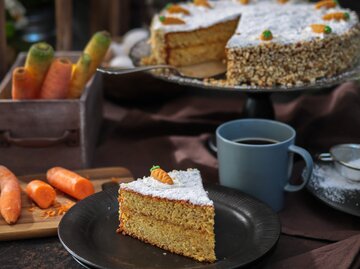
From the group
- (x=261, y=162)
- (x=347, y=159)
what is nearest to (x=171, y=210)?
(x=261, y=162)

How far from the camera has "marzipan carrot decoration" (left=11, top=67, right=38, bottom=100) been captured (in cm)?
174

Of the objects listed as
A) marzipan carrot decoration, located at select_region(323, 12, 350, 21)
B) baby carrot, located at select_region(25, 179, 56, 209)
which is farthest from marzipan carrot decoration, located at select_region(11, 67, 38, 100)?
marzipan carrot decoration, located at select_region(323, 12, 350, 21)

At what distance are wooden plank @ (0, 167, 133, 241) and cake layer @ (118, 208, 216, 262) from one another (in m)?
0.18

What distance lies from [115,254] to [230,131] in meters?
0.50

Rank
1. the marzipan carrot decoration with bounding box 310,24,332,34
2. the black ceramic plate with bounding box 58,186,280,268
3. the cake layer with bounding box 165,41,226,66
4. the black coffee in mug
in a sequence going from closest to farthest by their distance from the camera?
the black ceramic plate with bounding box 58,186,280,268
the black coffee in mug
the marzipan carrot decoration with bounding box 310,24,332,34
the cake layer with bounding box 165,41,226,66

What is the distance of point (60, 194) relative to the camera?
1.63 meters

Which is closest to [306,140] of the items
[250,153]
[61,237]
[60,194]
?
[250,153]

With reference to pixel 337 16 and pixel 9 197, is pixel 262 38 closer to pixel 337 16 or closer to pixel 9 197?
pixel 337 16

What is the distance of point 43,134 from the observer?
5.86 ft

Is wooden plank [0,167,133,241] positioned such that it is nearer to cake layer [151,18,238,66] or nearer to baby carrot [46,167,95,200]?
baby carrot [46,167,95,200]

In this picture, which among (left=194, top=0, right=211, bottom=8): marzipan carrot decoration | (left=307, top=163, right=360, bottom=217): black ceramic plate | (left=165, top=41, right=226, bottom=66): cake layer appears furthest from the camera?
(left=194, top=0, right=211, bottom=8): marzipan carrot decoration

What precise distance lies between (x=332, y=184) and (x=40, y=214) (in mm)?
722

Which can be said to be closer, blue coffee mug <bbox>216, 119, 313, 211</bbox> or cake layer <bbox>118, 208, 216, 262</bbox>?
cake layer <bbox>118, 208, 216, 262</bbox>

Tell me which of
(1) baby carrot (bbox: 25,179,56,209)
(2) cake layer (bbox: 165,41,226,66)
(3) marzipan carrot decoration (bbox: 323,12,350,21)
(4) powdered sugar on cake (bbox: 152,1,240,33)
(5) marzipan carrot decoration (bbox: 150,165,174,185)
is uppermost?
(3) marzipan carrot decoration (bbox: 323,12,350,21)
